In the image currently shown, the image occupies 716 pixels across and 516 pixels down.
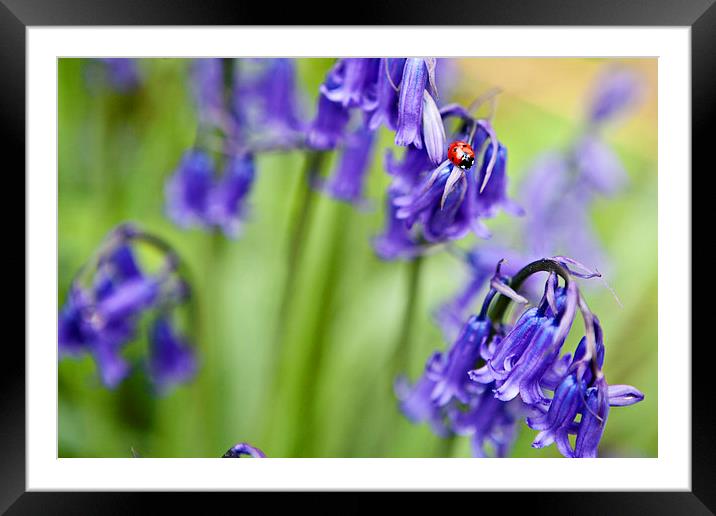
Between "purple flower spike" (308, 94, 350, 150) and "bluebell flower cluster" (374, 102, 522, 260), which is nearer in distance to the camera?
"bluebell flower cluster" (374, 102, 522, 260)

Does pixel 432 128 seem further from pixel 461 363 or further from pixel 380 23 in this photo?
pixel 461 363

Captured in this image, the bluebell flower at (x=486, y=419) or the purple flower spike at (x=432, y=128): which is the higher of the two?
the purple flower spike at (x=432, y=128)

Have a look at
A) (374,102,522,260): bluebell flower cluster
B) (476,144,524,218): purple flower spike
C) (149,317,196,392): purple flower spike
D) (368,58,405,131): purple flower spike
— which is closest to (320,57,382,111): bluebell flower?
(368,58,405,131): purple flower spike

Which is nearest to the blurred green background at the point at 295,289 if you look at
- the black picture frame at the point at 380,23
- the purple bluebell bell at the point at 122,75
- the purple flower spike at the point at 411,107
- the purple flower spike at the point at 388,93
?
the purple bluebell bell at the point at 122,75

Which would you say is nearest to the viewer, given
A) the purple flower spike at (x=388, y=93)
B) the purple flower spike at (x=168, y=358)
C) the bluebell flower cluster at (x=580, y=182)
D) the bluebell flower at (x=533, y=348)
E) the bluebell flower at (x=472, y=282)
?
the bluebell flower at (x=533, y=348)

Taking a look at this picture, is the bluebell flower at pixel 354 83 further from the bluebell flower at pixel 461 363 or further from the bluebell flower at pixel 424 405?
the bluebell flower at pixel 424 405

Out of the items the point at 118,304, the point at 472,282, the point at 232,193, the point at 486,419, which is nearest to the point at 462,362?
the point at 486,419

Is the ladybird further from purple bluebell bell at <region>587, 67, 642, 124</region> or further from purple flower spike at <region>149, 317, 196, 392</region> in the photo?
purple bluebell bell at <region>587, 67, 642, 124</region>
